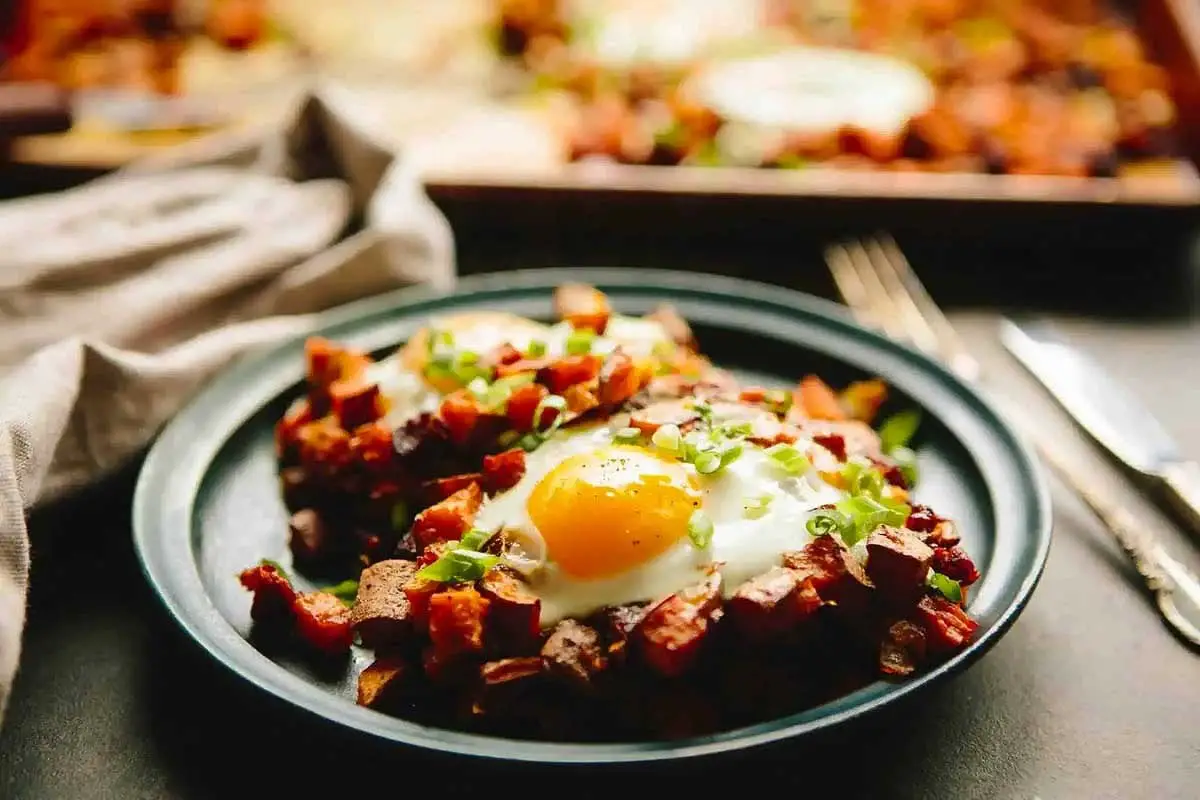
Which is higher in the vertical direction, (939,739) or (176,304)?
(176,304)

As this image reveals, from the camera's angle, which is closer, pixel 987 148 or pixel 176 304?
pixel 176 304

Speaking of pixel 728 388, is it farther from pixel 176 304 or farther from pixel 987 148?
pixel 987 148

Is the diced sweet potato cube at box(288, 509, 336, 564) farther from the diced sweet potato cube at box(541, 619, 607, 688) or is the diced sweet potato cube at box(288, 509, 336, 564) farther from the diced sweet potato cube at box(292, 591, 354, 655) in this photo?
the diced sweet potato cube at box(541, 619, 607, 688)

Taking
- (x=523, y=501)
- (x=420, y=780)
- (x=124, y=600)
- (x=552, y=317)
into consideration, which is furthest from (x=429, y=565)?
(x=552, y=317)

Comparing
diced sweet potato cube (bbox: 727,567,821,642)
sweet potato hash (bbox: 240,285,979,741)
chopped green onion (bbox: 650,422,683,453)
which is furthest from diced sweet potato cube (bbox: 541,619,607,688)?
chopped green onion (bbox: 650,422,683,453)

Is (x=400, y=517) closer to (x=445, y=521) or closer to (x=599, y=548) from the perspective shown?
(x=445, y=521)

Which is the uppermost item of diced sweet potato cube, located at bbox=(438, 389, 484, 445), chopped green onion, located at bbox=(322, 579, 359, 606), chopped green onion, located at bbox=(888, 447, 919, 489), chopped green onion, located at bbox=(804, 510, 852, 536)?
chopped green onion, located at bbox=(804, 510, 852, 536)
